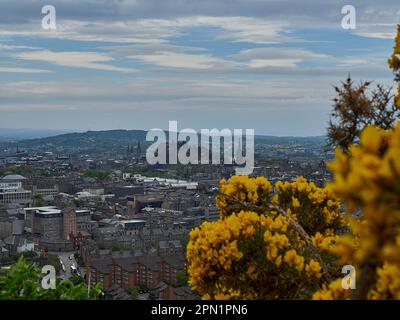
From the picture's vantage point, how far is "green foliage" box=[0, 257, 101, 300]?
505 centimetres

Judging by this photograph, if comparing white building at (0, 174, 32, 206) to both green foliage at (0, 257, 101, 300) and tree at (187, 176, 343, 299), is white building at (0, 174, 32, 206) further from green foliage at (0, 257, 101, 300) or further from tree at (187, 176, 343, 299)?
tree at (187, 176, 343, 299)

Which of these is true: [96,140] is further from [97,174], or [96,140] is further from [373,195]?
[373,195]

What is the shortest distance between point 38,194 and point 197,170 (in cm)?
2140

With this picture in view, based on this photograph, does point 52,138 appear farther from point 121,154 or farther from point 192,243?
point 192,243

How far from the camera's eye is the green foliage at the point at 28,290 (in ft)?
16.6

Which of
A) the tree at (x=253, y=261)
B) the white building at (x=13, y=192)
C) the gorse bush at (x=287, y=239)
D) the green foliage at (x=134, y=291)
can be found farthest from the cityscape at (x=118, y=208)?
the tree at (x=253, y=261)

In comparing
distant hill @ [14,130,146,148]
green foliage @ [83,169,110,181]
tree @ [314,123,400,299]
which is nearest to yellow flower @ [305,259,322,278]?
tree @ [314,123,400,299]

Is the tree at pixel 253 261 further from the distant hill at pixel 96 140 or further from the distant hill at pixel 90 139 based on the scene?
the distant hill at pixel 90 139

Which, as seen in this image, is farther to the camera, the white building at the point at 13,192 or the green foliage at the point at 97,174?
the green foliage at the point at 97,174

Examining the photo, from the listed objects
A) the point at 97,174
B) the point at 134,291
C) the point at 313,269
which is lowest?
the point at 134,291

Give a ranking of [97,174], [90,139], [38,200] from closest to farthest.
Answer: [38,200] < [97,174] < [90,139]

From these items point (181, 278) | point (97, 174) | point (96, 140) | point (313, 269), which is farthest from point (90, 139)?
point (313, 269)

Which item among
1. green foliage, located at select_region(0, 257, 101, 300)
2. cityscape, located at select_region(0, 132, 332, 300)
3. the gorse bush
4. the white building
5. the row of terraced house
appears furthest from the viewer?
the white building

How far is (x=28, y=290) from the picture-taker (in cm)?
508
